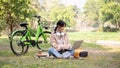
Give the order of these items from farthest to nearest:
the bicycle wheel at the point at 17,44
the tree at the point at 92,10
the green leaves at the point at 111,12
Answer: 1. the tree at the point at 92,10
2. the green leaves at the point at 111,12
3. the bicycle wheel at the point at 17,44

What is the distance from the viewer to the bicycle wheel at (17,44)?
11.3 meters

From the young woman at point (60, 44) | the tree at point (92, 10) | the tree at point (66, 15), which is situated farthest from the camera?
the tree at point (92, 10)

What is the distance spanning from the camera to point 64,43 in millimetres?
10445

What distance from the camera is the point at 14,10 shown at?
2023 centimetres

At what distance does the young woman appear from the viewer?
1024 cm

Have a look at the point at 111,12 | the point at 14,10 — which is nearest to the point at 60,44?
the point at 14,10

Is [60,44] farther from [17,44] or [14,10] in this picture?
[14,10]

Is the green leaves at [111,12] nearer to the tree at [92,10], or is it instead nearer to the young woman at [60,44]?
the tree at [92,10]

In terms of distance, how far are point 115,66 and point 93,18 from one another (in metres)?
93.3

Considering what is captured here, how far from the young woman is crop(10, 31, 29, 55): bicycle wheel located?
1.38m

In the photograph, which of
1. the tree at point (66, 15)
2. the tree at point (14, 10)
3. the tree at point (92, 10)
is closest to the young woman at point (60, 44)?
the tree at point (14, 10)

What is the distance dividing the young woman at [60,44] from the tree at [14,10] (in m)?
8.92

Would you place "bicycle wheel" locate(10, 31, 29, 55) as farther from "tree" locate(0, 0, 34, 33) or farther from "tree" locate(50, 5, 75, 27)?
"tree" locate(50, 5, 75, 27)

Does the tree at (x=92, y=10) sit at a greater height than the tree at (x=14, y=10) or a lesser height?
lesser
